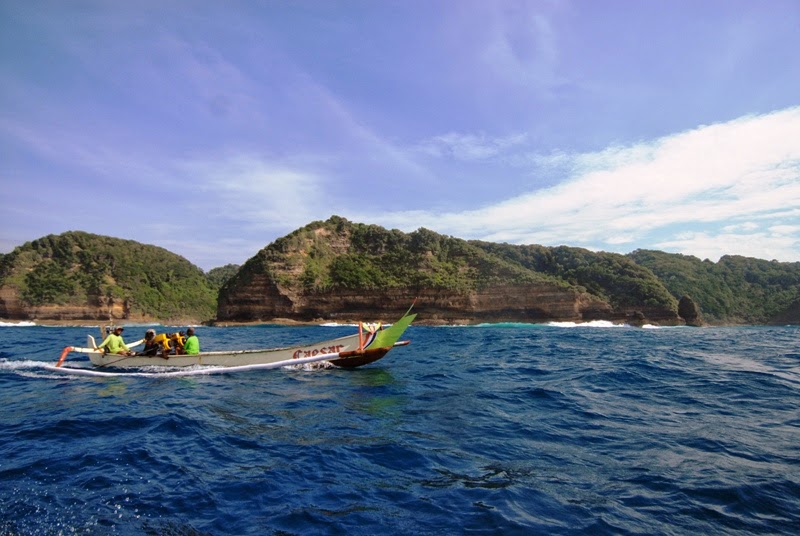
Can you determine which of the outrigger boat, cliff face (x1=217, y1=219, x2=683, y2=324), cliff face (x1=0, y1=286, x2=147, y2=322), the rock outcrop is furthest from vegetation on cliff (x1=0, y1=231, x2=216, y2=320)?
the rock outcrop

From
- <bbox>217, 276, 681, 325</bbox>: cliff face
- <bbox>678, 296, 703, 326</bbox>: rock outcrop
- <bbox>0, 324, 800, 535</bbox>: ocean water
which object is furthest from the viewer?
<bbox>678, 296, 703, 326</bbox>: rock outcrop

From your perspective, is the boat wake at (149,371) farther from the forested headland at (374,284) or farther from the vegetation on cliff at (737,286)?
the vegetation on cliff at (737,286)

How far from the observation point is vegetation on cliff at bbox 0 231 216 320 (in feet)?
310

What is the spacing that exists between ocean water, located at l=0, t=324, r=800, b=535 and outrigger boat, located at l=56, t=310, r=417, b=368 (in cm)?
347

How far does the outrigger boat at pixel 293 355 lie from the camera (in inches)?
671

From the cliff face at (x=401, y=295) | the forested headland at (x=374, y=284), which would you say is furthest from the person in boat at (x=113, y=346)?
the forested headland at (x=374, y=284)

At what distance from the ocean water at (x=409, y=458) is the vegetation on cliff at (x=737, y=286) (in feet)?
418

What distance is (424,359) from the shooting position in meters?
21.0

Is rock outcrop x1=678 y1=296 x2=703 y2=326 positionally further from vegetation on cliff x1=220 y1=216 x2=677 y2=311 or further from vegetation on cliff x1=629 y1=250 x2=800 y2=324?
vegetation on cliff x1=629 y1=250 x2=800 y2=324

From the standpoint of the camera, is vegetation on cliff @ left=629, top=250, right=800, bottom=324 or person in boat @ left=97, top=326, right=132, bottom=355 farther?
vegetation on cliff @ left=629, top=250, right=800, bottom=324

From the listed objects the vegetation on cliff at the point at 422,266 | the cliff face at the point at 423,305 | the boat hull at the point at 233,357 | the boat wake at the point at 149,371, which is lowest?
the boat wake at the point at 149,371

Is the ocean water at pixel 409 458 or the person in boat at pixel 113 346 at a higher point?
the person in boat at pixel 113 346

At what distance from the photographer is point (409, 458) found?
7.12m

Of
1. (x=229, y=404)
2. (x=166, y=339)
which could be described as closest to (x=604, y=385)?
(x=229, y=404)
